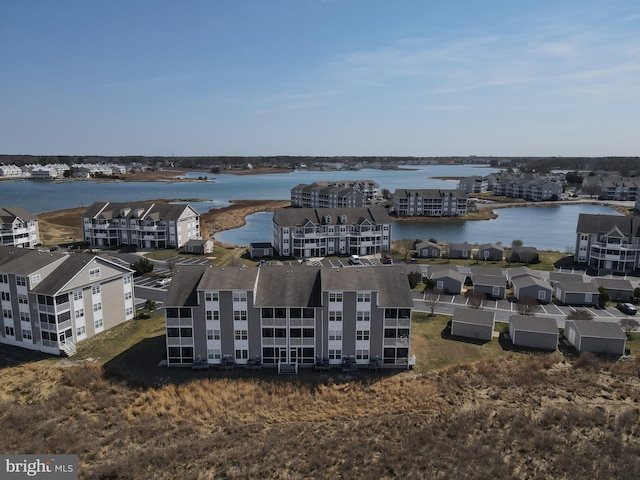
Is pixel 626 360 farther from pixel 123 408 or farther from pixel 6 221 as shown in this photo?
pixel 6 221

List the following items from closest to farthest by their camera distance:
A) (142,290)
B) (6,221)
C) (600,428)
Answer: (600,428)
(142,290)
(6,221)

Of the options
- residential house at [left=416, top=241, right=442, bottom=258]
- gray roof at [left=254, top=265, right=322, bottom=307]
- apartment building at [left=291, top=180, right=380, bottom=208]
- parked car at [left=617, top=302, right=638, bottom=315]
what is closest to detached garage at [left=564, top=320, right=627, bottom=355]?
parked car at [left=617, top=302, right=638, bottom=315]

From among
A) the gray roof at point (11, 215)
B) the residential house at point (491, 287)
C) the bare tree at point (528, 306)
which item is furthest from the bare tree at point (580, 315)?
the gray roof at point (11, 215)

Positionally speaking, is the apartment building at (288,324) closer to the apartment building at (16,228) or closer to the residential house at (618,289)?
the residential house at (618,289)

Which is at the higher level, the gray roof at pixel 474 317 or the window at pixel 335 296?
the window at pixel 335 296

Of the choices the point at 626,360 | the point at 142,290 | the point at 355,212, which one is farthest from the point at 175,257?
the point at 626,360

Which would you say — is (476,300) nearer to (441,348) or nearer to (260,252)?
(441,348)

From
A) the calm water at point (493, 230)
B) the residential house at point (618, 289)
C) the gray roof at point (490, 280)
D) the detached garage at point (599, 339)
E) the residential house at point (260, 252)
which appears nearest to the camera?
the detached garage at point (599, 339)
